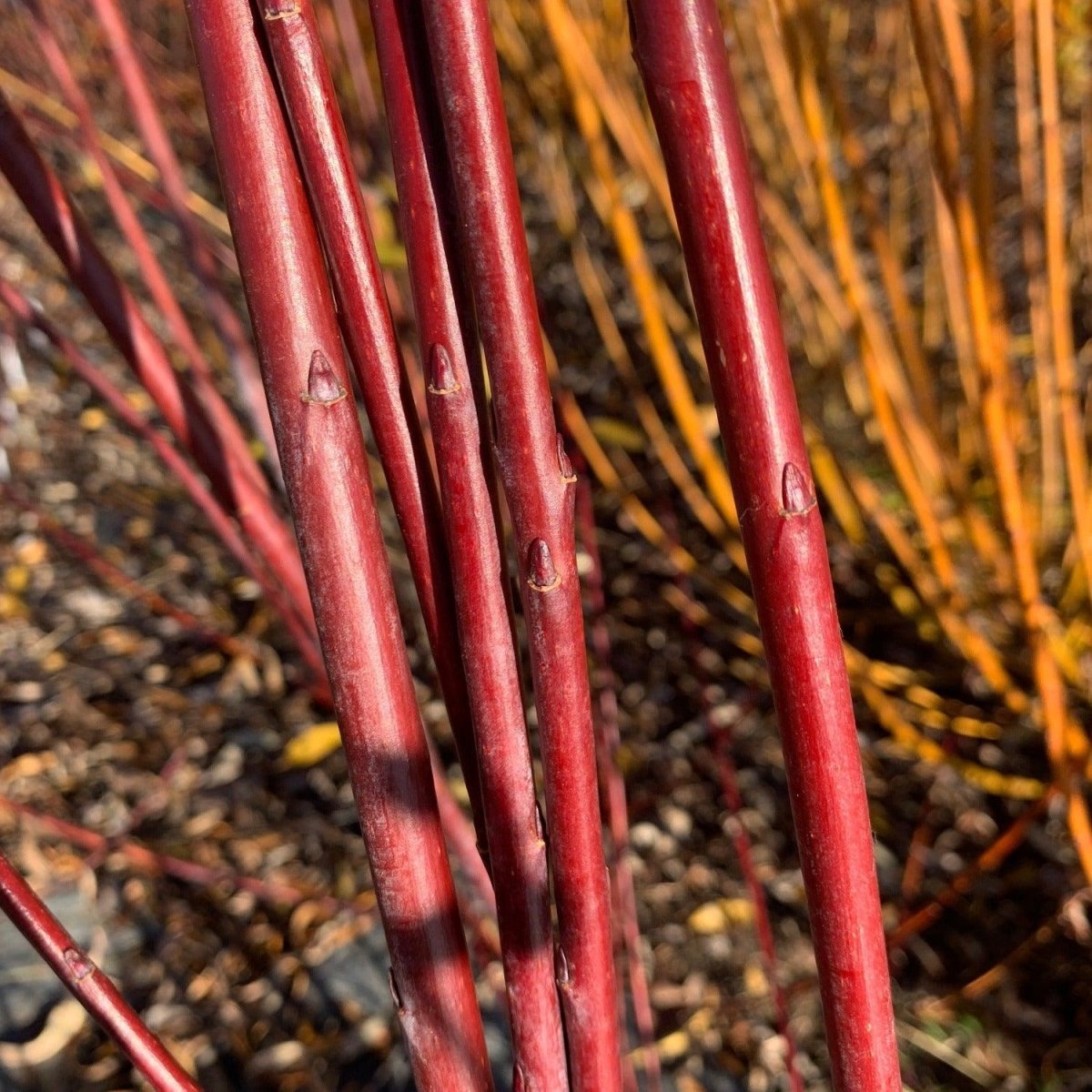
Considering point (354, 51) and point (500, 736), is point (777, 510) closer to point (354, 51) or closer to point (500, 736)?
→ point (500, 736)

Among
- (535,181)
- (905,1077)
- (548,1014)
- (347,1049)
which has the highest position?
(535,181)

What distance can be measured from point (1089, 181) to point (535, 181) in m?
1.38

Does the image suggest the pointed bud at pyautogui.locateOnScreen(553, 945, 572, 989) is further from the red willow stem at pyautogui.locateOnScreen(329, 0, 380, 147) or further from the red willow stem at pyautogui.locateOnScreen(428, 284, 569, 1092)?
the red willow stem at pyautogui.locateOnScreen(329, 0, 380, 147)

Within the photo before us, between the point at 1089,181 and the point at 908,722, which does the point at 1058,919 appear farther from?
the point at 1089,181

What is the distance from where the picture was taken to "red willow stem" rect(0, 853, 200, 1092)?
0.46 meters

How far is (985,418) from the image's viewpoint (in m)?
1.16

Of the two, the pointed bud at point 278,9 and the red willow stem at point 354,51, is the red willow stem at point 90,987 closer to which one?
the pointed bud at point 278,9

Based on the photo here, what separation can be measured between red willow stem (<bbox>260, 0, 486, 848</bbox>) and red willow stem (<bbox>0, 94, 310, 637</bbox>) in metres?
0.17

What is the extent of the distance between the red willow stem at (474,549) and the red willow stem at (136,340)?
20 cm

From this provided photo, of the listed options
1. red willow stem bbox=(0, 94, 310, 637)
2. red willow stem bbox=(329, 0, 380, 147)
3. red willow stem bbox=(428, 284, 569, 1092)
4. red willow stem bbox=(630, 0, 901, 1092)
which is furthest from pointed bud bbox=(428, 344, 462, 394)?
red willow stem bbox=(329, 0, 380, 147)

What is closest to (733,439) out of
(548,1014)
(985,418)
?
(548,1014)

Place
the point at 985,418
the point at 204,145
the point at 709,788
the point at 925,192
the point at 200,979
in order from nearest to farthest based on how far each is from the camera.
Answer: the point at 985,418 < the point at 200,979 < the point at 709,788 < the point at 925,192 < the point at 204,145

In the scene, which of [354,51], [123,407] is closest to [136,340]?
[123,407]

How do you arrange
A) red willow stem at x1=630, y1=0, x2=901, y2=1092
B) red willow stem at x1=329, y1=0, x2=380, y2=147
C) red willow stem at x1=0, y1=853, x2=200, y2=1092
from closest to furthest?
1. red willow stem at x1=630, y1=0, x2=901, y2=1092
2. red willow stem at x1=0, y1=853, x2=200, y2=1092
3. red willow stem at x1=329, y1=0, x2=380, y2=147
